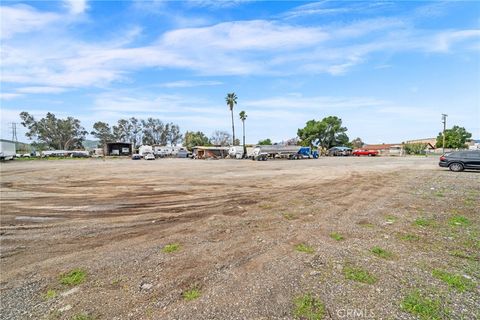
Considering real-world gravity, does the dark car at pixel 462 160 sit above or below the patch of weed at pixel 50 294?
above

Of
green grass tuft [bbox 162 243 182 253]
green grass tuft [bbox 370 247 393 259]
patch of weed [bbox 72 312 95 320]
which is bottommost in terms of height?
patch of weed [bbox 72 312 95 320]

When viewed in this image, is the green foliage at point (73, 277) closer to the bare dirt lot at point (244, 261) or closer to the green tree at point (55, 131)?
the bare dirt lot at point (244, 261)

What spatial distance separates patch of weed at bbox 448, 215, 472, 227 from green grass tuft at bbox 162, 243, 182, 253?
664 cm

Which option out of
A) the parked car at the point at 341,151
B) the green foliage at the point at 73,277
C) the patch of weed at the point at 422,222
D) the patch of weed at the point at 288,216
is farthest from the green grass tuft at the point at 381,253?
the parked car at the point at 341,151

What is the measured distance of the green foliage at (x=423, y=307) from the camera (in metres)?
2.73

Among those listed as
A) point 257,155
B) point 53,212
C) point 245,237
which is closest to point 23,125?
point 257,155

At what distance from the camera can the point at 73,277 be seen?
150 inches

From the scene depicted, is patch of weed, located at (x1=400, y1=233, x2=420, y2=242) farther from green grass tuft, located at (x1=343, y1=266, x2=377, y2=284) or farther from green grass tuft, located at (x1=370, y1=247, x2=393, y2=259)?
green grass tuft, located at (x1=343, y1=266, x2=377, y2=284)

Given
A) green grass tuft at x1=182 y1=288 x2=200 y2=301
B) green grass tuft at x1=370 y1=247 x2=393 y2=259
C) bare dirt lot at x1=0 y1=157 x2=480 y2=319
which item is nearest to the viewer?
bare dirt lot at x1=0 y1=157 x2=480 y2=319

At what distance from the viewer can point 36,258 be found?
453 centimetres

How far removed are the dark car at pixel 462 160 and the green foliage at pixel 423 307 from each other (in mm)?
20149

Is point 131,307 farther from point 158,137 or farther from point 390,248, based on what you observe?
point 158,137

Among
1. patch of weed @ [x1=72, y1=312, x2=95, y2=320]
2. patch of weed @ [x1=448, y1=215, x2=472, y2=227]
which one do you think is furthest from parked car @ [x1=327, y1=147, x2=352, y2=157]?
patch of weed @ [x1=72, y1=312, x2=95, y2=320]

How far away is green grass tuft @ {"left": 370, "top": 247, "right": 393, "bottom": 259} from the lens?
423 cm
